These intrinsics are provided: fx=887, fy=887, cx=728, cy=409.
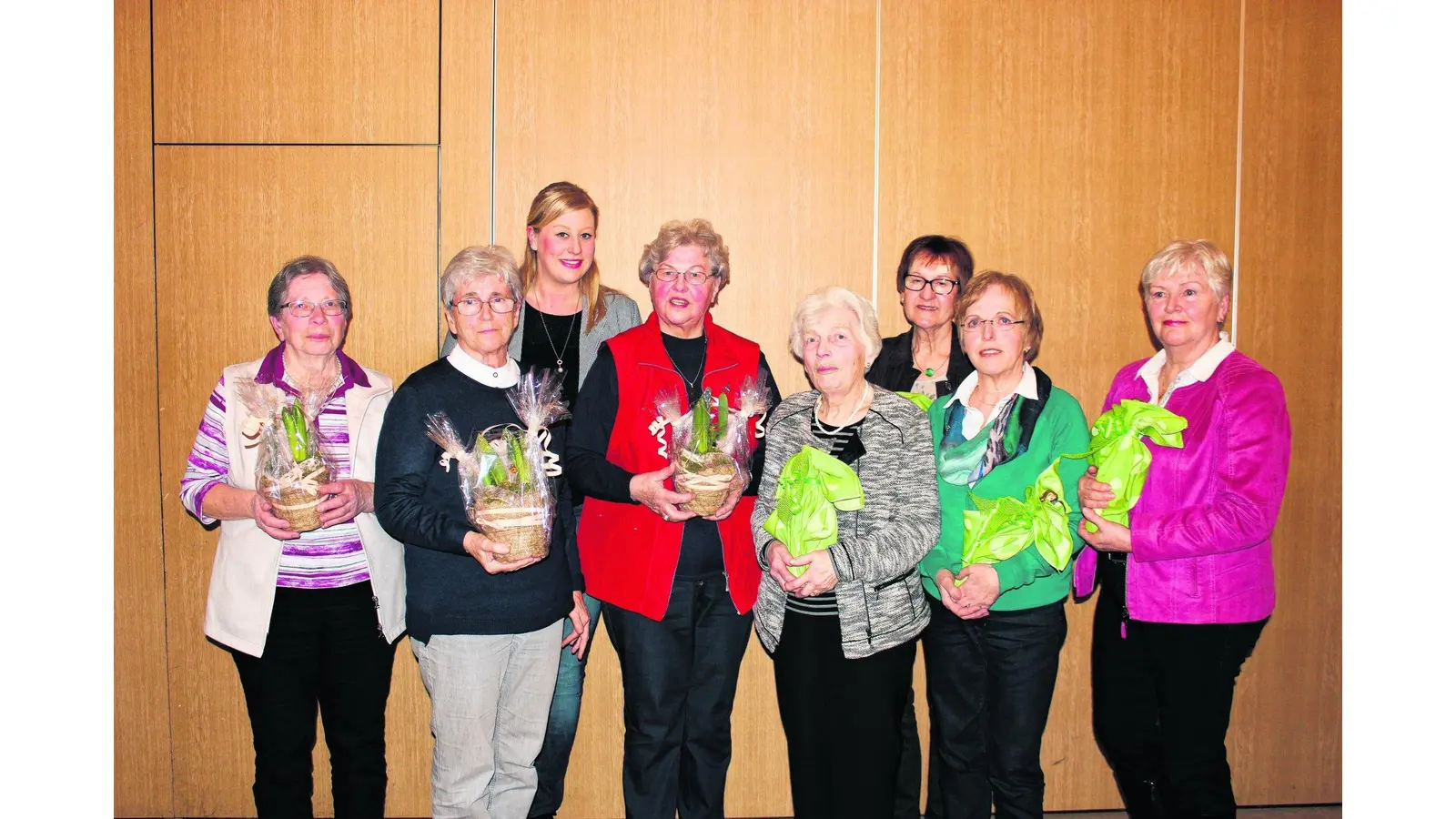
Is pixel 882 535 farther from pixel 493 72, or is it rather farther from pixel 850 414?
pixel 493 72

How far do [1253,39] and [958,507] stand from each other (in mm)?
2559

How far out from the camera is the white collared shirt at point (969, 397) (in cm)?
255

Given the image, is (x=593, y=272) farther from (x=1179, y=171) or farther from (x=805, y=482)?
(x=1179, y=171)

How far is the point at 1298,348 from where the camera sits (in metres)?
3.68

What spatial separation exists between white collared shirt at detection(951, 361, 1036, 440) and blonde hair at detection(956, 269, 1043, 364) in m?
→ 0.08

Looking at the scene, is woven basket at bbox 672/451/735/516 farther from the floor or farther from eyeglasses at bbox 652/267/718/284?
the floor

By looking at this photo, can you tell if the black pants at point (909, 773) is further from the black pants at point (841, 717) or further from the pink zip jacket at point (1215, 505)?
the pink zip jacket at point (1215, 505)

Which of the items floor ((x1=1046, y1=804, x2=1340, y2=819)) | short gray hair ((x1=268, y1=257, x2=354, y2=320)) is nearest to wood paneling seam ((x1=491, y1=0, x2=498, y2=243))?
short gray hair ((x1=268, y1=257, x2=354, y2=320))

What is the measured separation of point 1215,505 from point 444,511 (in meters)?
2.18

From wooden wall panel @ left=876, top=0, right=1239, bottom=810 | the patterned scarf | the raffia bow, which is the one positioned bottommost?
the raffia bow

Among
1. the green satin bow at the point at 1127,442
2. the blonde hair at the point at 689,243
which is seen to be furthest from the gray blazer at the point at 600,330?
the green satin bow at the point at 1127,442

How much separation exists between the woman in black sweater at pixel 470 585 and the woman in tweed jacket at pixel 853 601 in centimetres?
70

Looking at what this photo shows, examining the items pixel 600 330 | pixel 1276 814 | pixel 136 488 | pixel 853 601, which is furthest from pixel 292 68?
pixel 1276 814

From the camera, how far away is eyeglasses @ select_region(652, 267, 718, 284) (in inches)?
109
